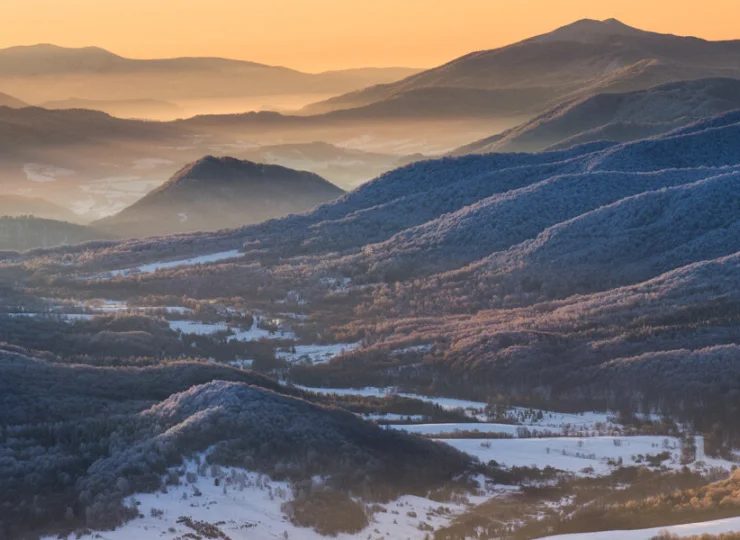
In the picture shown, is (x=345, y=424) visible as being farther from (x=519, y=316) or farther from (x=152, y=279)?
(x=152, y=279)

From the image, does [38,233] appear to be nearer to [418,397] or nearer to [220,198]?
[220,198]

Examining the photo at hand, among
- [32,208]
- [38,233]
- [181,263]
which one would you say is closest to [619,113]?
[32,208]

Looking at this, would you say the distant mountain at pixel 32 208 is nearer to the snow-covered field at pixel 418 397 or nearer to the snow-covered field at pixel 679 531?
the snow-covered field at pixel 418 397

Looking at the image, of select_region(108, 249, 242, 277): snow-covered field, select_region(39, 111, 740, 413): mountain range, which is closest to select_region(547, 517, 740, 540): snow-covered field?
select_region(39, 111, 740, 413): mountain range

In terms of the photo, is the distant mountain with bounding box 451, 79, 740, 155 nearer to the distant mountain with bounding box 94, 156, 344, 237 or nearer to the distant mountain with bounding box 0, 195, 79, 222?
the distant mountain with bounding box 94, 156, 344, 237

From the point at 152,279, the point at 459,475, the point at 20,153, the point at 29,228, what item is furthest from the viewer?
the point at 20,153

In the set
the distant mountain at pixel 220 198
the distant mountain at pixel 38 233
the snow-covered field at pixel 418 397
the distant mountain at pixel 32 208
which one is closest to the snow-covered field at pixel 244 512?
the snow-covered field at pixel 418 397

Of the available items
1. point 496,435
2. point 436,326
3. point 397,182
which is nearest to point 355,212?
point 397,182
